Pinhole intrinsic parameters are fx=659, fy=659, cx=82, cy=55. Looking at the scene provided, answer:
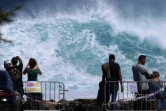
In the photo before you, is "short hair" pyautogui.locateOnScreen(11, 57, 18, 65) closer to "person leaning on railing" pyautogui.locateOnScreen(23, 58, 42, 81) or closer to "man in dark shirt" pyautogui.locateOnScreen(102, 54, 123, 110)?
"person leaning on railing" pyautogui.locateOnScreen(23, 58, 42, 81)

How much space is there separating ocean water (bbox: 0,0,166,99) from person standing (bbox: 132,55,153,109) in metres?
23.6

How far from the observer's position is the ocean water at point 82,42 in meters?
51.5

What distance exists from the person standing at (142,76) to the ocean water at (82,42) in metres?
23.6

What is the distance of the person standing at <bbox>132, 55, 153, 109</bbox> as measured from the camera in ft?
65.0

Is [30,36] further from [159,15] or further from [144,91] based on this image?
[144,91]

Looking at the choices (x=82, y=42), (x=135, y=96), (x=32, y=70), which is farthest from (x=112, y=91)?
(x=82, y=42)

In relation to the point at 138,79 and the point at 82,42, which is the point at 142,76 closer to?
the point at 138,79

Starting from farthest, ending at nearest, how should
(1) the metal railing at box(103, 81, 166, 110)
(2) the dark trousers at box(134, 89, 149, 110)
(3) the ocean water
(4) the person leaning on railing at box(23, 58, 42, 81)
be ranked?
(3) the ocean water
(4) the person leaning on railing at box(23, 58, 42, 81)
(2) the dark trousers at box(134, 89, 149, 110)
(1) the metal railing at box(103, 81, 166, 110)

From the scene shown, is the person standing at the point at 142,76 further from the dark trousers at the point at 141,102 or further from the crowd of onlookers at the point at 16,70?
the crowd of onlookers at the point at 16,70

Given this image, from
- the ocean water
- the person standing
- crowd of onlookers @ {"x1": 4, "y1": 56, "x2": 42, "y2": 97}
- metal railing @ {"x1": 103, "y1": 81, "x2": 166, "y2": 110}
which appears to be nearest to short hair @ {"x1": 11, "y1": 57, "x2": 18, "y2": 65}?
crowd of onlookers @ {"x1": 4, "y1": 56, "x2": 42, "y2": 97}

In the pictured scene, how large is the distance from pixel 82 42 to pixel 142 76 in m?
39.7

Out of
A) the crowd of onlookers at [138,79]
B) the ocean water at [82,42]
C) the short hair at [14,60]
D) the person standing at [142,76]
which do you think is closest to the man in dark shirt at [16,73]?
the short hair at [14,60]

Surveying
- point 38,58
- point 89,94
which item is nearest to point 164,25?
point 38,58

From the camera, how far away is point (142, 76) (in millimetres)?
19969
